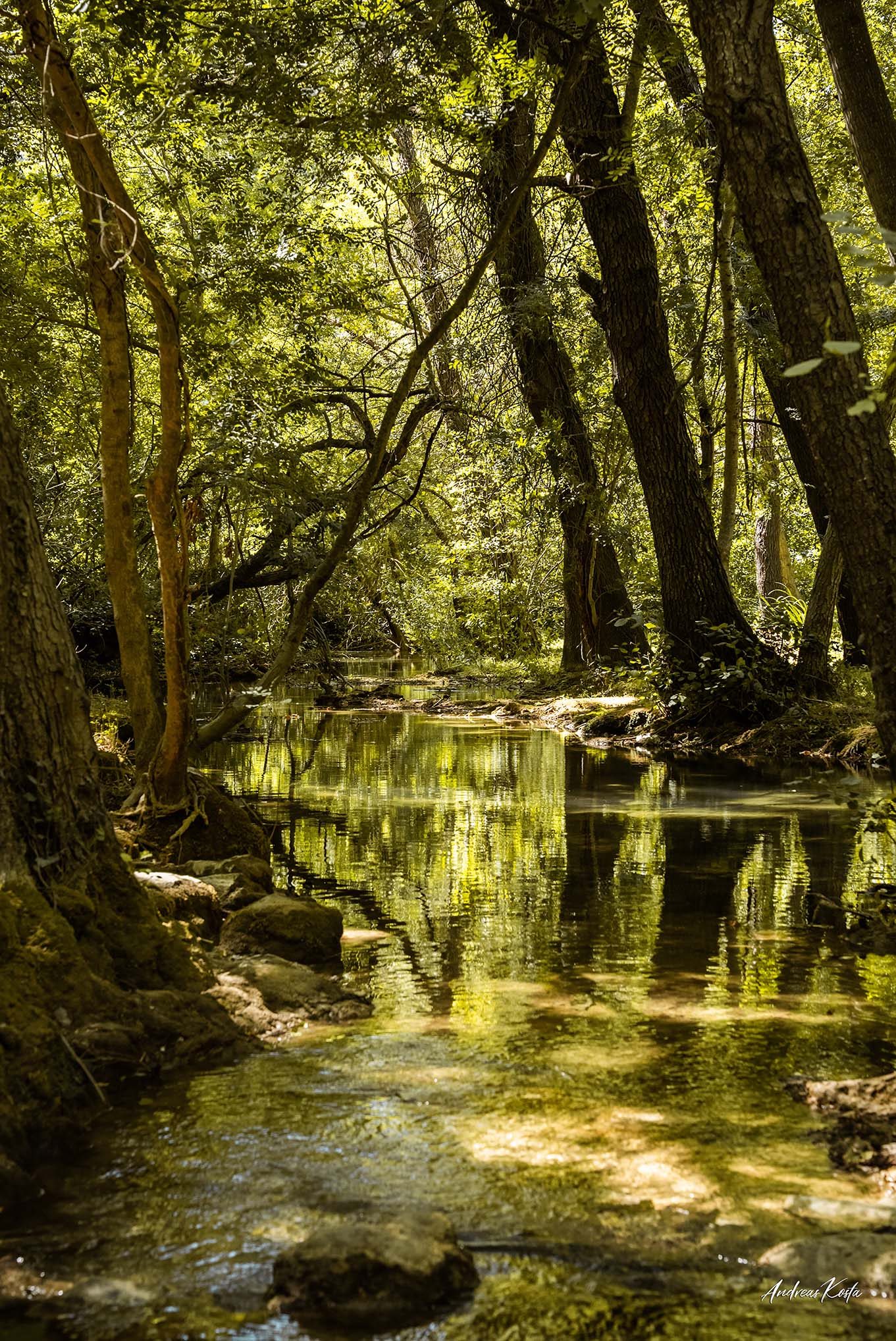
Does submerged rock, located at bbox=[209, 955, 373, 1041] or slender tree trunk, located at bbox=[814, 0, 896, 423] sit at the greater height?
slender tree trunk, located at bbox=[814, 0, 896, 423]

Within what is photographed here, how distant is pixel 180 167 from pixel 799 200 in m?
8.81

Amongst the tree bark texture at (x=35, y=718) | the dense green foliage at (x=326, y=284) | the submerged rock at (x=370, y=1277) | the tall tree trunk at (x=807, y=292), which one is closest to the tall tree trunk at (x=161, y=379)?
the dense green foliage at (x=326, y=284)

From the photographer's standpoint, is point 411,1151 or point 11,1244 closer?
point 11,1244

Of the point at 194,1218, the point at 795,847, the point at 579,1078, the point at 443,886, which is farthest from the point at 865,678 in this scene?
the point at 194,1218

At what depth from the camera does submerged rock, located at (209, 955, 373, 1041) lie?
4.82 metres

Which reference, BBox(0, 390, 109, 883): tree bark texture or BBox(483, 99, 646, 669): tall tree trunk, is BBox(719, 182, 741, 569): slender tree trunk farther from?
BBox(0, 390, 109, 883): tree bark texture

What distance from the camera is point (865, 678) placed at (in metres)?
14.1

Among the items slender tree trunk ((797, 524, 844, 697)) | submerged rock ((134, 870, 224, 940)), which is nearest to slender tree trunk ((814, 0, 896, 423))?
slender tree trunk ((797, 524, 844, 697))

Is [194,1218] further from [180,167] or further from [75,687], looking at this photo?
[180,167]

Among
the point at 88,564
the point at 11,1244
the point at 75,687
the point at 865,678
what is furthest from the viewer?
the point at 88,564

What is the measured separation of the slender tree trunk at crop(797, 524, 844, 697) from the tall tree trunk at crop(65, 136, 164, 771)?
331 inches

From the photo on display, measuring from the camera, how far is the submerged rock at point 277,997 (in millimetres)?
4816

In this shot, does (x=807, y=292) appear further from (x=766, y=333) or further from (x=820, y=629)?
(x=766, y=333)

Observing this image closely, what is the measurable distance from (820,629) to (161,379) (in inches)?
372
